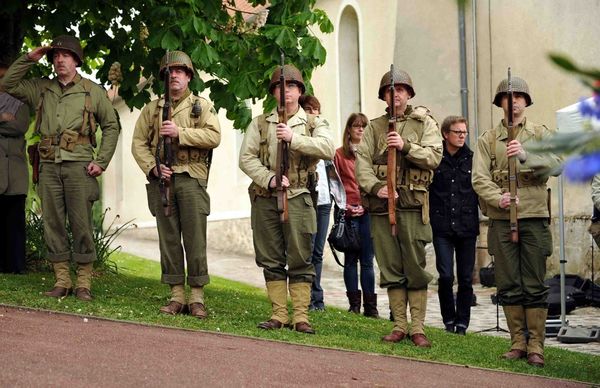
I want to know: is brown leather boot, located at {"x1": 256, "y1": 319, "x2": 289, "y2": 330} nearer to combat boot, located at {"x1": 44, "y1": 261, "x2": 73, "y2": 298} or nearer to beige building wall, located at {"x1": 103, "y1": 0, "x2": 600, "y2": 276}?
combat boot, located at {"x1": 44, "y1": 261, "x2": 73, "y2": 298}

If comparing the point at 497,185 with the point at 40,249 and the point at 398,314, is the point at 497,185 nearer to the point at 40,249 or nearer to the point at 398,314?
the point at 398,314

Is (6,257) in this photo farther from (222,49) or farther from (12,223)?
(222,49)

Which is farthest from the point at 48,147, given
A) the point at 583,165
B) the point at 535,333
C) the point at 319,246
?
the point at 583,165

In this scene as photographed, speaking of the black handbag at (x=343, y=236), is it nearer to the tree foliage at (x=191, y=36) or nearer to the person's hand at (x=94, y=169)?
the tree foliage at (x=191, y=36)

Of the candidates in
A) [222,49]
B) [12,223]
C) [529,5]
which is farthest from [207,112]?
[529,5]

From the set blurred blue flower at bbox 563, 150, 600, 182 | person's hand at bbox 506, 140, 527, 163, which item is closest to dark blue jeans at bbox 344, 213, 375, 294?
person's hand at bbox 506, 140, 527, 163

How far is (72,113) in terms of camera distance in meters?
9.36

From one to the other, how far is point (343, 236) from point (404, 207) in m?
2.82

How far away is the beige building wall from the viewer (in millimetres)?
17031

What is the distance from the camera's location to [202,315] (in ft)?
29.5

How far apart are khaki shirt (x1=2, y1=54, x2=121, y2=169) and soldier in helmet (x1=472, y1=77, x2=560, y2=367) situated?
130 inches

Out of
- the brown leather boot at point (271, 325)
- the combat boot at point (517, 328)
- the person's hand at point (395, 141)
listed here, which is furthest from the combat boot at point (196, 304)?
the combat boot at point (517, 328)

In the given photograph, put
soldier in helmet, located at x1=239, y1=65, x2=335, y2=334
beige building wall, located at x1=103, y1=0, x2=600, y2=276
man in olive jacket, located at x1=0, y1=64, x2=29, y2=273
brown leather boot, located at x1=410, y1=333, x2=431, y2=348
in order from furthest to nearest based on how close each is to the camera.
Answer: beige building wall, located at x1=103, y1=0, x2=600, y2=276, man in olive jacket, located at x1=0, y1=64, x2=29, y2=273, soldier in helmet, located at x1=239, y1=65, x2=335, y2=334, brown leather boot, located at x1=410, y1=333, x2=431, y2=348

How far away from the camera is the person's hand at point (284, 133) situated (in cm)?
837
